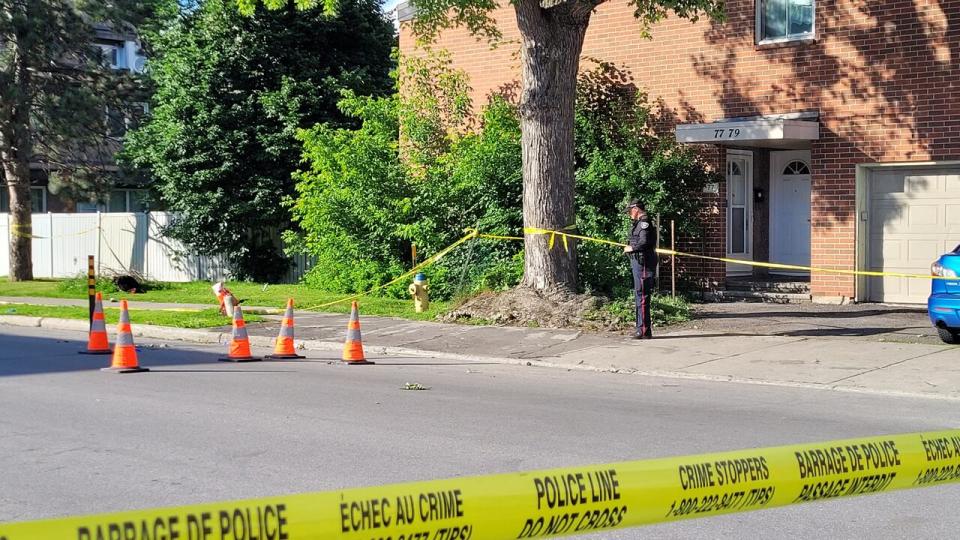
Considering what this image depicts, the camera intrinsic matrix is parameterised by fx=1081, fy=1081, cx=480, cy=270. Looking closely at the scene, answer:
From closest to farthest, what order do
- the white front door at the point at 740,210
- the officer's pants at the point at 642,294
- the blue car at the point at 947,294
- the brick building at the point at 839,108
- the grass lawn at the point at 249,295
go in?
the blue car at the point at 947,294 < the officer's pants at the point at 642,294 < the brick building at the point at 839,108 < the grass lawn at the point at 249,295 < the white front door at the point at 740,210

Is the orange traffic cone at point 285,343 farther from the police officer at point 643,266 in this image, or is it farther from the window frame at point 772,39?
the window frame at point 772,39

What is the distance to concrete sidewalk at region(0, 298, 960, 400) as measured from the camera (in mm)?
11398

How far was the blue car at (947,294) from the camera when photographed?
12008mm

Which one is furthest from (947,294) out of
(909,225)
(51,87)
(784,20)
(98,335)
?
(51,87)

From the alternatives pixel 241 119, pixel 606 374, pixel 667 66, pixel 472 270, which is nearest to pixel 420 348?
pixel 606 374

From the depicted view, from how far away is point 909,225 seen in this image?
55.9 ft

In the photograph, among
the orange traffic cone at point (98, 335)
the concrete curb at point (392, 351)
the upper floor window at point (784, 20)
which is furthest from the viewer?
the upper floor window at point (784, 20)

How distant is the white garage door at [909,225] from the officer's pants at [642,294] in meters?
5.29

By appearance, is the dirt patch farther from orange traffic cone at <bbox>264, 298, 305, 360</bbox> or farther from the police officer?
orange traffic cone at <bbox>264, 298, 305, 360</bbox>

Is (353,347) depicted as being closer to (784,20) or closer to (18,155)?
(784,20)

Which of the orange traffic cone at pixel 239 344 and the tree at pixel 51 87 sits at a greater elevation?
the tree at pixel 51 87

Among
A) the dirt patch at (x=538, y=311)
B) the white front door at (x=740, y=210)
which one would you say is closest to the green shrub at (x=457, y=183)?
the dirt patch at (x=538, y=311)

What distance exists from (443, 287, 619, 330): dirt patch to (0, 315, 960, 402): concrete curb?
203 cm

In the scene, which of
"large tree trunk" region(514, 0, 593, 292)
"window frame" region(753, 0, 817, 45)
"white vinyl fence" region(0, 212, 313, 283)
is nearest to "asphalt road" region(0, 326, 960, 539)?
"large tree trunk" region(514, 0, 593, 292)
